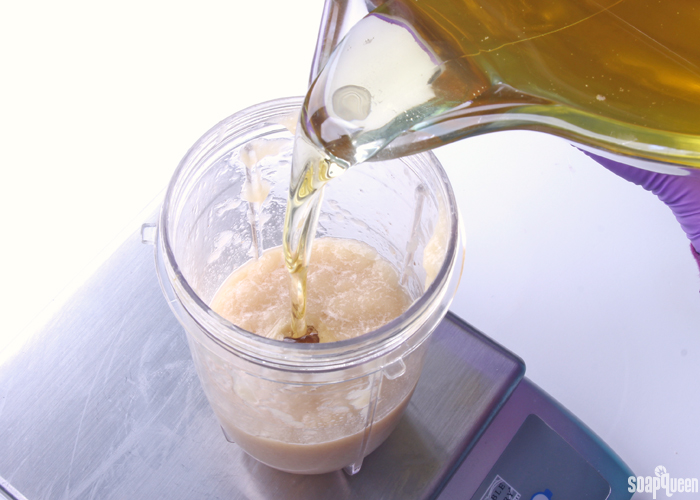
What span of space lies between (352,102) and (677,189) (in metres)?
0.71

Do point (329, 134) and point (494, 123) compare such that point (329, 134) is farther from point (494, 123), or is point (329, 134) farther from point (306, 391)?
point (306, 391)

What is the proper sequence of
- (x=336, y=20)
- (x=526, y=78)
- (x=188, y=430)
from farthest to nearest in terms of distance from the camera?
(x=188, y=430) < (x=336, y=20) < (x=526, y=78)

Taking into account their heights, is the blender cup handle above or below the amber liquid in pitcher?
below

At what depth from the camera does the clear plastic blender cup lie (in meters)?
0.55

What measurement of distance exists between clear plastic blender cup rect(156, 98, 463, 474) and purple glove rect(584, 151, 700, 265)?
1.25 feet

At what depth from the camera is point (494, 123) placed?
461mm

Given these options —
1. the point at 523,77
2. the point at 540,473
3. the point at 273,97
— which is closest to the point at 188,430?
the point at 540,473

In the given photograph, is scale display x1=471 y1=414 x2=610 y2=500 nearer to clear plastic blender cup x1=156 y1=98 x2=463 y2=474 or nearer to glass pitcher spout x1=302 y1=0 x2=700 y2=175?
clear plastic blender cup x1=156 y1=98 x2=463 y2=474

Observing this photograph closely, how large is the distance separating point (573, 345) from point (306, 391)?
1.82ft

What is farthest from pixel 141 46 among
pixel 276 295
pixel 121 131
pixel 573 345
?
pixel 573 345

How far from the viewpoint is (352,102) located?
0.45m

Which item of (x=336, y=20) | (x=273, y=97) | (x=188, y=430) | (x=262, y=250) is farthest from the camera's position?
(x=273, y=97)

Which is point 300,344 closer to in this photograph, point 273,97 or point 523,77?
point 523,77

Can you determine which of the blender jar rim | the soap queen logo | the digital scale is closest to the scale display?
the digital scale
